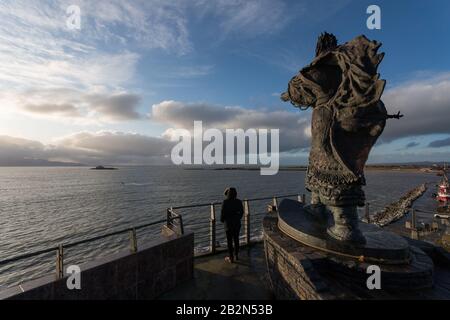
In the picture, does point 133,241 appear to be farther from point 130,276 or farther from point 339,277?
point 339,277

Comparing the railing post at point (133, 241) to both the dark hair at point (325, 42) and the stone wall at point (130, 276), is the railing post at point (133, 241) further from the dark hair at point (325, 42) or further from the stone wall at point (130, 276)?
the dark hair at point (325, 42)

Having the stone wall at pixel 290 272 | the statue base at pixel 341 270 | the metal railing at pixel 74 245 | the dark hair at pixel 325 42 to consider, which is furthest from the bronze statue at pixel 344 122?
the metal railing at pixel 74 245

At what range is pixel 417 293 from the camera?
17.3ft

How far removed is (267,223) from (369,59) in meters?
5.51

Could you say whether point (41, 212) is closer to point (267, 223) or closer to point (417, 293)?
point (267, 223)

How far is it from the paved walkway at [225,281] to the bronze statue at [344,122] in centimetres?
234

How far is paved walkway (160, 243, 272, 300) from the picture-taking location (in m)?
6.34

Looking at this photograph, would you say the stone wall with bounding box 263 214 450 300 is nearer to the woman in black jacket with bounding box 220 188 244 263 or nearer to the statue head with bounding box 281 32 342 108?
the woman in black jacket with bounding box 220 188 244 263

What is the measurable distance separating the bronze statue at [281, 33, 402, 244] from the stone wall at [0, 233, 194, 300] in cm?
395

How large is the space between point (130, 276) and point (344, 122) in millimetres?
6103

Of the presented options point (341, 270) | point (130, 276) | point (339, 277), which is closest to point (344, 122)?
point (341, 270)

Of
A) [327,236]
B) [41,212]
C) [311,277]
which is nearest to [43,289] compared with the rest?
[311,277]

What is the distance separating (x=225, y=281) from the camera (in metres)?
7.02
